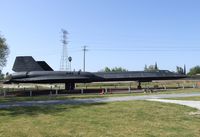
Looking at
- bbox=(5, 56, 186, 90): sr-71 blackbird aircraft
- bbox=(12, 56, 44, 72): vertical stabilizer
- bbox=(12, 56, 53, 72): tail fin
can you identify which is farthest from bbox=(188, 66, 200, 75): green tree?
bbox=(12, 56, 44, 72): vertical stabilizer

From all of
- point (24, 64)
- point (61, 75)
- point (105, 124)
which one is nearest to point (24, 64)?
point (24, 64)

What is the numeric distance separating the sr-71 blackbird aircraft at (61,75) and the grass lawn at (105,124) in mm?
24935

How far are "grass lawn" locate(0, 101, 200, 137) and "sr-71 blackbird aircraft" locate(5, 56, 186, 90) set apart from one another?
2493cm

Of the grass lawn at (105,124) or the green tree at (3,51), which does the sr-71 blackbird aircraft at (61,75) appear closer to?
the green tree at (3,51)

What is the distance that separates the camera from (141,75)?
43.5m

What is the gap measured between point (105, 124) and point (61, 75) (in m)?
29.3

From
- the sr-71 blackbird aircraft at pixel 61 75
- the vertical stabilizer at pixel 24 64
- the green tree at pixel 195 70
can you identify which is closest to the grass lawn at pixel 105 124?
the sr-71 blackbird aircraft at pixel 61 75

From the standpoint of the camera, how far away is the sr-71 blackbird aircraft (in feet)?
135

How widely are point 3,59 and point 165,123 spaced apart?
4825cm

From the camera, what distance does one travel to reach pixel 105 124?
1299cm

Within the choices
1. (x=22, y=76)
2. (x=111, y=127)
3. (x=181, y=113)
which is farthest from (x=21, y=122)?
(x=22, y=76)

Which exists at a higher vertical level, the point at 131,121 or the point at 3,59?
the point at 3,59

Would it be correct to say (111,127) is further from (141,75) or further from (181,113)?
(141,75)

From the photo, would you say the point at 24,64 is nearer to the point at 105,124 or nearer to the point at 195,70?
the point at 105,124
